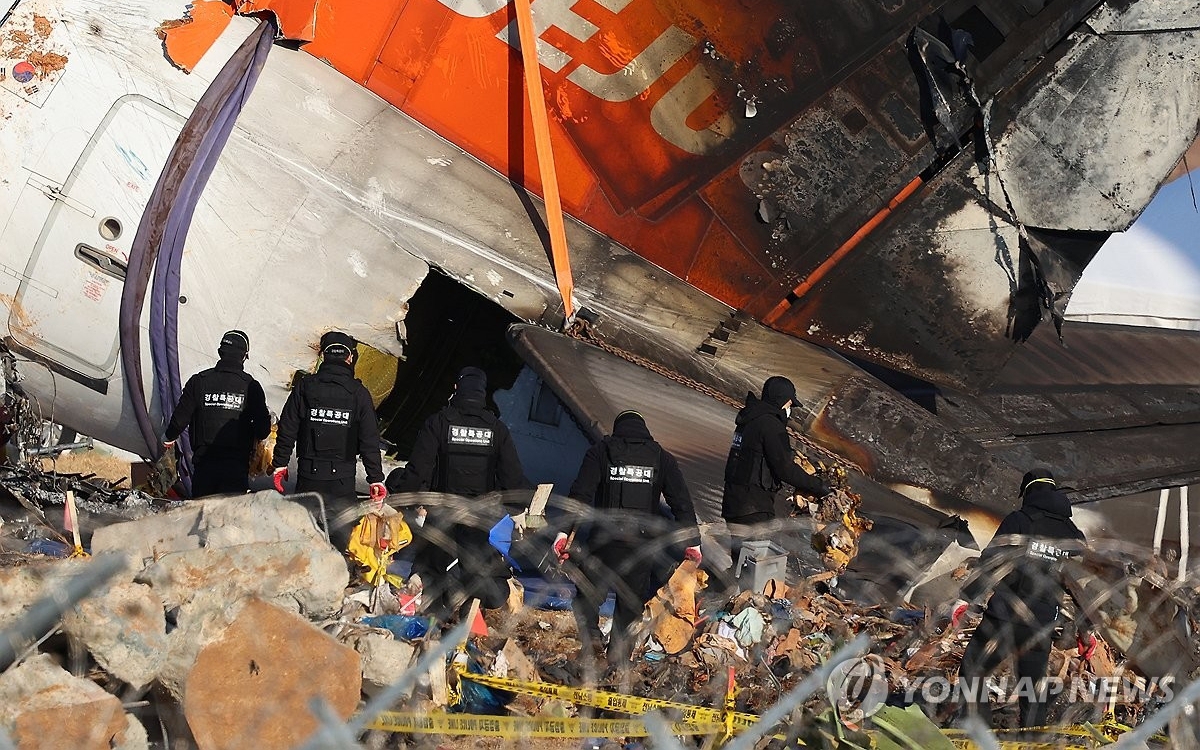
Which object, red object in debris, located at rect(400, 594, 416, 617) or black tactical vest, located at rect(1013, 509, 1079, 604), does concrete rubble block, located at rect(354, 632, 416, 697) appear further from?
black tactical vest, located at rect(1013, 509, 1079, 604)

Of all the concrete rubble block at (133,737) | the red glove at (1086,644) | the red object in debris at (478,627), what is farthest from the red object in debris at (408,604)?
the red glove at (1086,644)

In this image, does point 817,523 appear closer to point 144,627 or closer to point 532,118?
point 532,118

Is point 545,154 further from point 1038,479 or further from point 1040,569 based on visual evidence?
point 1040,569

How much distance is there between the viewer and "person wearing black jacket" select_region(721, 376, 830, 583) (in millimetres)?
7227

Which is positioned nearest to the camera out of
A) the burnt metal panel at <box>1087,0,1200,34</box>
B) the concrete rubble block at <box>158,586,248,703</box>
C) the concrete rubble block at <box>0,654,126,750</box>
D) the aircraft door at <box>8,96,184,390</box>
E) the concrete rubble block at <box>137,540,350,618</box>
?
the concrete rubble block at <box>0,654,126,750</box>

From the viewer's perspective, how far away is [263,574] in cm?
511

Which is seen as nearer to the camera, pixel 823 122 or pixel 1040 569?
pixel 1040 569

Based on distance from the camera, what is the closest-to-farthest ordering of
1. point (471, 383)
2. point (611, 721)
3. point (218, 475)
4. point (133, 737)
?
point (133, 737), point (611, 721), point (471, 383), point (218, 475)

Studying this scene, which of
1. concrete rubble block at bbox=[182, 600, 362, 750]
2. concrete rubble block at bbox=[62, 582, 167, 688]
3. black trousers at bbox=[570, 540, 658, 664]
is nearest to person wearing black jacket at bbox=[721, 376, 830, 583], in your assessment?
black trousers at bbox=[570, 540, 658, 664]

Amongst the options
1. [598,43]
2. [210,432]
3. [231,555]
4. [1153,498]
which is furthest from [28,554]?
[1153,498]

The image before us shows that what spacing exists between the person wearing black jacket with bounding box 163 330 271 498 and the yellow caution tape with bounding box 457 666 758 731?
2695 millimetres

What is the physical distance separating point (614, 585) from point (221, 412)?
8.83 ft

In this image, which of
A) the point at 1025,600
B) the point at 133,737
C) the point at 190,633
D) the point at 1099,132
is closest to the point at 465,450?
the point at 190,633

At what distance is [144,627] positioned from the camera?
4422 mm
